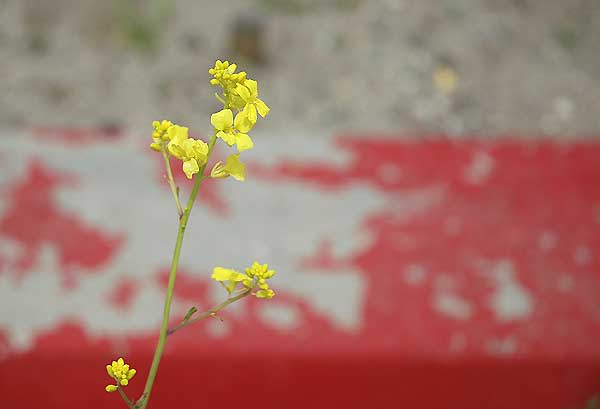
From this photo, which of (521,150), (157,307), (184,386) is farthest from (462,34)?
(184,386)

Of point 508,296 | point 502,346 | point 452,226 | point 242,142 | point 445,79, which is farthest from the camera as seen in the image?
point 445,79

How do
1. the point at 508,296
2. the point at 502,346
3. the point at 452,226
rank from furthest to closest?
the point at 452,226
the point at 508,296
the point at 502,346

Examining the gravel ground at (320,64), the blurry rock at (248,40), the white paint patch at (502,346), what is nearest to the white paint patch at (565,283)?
the white paint patch at (502,346)

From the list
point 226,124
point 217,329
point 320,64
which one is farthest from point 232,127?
point 320,64

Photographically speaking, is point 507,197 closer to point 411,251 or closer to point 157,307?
point 411,251

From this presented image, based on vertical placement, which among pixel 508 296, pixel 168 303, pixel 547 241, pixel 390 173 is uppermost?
pixel 390 173

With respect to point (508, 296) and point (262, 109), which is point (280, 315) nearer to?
point (508, 296)

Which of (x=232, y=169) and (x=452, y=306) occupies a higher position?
(x=452, y=306)

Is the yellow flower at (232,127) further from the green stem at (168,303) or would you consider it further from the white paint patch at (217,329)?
the white paint patch at (217,329)
